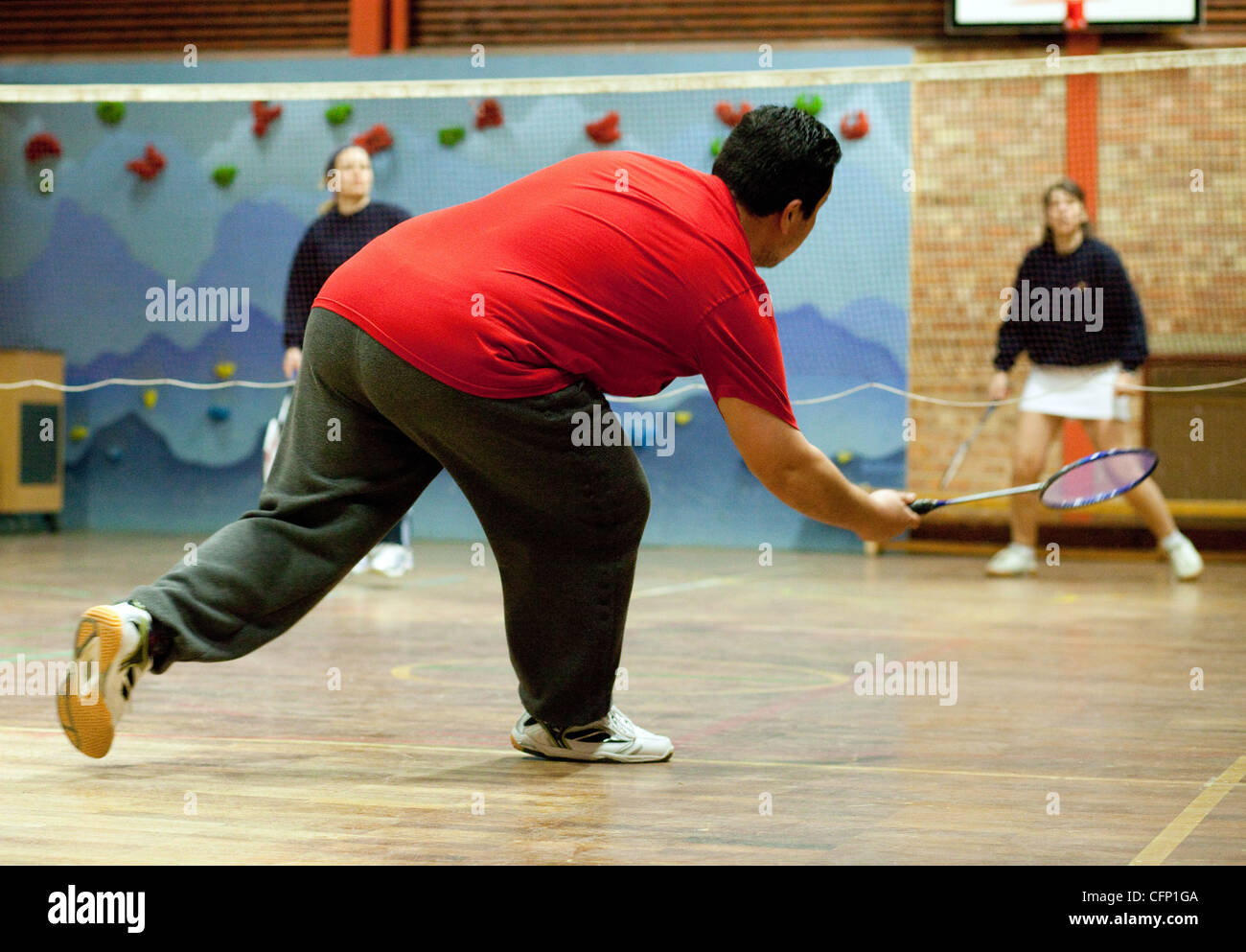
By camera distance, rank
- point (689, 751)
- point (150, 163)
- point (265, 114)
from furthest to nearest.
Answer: point (150, 163), point (265, 114), point (689, 751)

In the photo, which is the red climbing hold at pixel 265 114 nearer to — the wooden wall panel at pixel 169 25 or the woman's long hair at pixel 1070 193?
the wooden wall panel at pixel 169 25

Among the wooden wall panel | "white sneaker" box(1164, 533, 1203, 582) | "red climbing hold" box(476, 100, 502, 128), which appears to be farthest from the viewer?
the wooden wall panel

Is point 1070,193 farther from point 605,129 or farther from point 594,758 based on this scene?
point 594,758

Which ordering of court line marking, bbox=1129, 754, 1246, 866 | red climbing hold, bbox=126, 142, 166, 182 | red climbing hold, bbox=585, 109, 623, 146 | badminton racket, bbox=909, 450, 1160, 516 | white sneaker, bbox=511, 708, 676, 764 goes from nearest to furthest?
court line marking, bbox=1129, 754, 1246, 866, white sneaker, bbox=511, 708, 676, 764, badminton racket, bbox=909, 450, 1160, 516, red climbing hold, bbox=585, 109, 623, 146, red climbing hold, bbox=126, 142, 166, 182

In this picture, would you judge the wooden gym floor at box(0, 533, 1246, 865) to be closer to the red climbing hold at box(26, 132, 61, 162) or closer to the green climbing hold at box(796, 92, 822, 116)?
the green climbing hold at box(796, 92, 822, 116)

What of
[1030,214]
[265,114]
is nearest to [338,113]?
Result: [265,114]

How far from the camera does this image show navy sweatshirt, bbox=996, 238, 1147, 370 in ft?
27.9

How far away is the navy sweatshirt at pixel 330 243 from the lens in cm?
741

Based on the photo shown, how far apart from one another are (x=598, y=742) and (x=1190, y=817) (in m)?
1.24

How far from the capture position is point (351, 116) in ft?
36.2

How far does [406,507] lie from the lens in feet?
11.0

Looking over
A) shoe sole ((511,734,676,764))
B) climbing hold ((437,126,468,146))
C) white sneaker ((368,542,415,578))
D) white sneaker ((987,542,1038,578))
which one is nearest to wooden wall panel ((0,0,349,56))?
climbing hold ((437,126,468,146))

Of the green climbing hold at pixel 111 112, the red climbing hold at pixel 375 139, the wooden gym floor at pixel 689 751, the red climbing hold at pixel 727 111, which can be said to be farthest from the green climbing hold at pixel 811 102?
the green climbing hold at pixel 111 112

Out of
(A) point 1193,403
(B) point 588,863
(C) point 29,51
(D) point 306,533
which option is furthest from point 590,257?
(C) point 29,51
